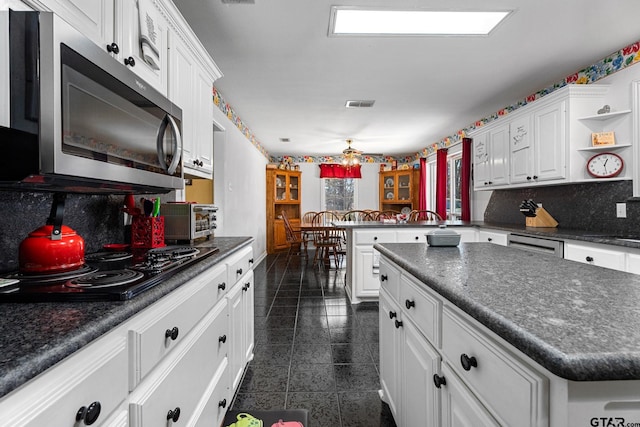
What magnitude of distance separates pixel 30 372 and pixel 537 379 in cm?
79

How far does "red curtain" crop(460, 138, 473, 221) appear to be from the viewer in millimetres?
4895

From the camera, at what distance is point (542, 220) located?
325 cm

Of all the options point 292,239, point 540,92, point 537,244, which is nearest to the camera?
point 537,244

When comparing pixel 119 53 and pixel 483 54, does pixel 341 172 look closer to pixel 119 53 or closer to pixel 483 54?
pixel 483 54

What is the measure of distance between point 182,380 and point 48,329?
1.62 ft

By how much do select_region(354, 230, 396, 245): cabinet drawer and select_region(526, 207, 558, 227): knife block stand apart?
1.47 metres

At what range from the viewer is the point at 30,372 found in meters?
0.46

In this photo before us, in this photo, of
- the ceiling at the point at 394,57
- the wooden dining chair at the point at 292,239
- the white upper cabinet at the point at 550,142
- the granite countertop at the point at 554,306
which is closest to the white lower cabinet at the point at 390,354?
the granite countertop at the point at 554,306

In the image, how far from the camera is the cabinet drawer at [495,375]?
0.53m

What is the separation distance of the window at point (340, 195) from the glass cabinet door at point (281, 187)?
110 cm

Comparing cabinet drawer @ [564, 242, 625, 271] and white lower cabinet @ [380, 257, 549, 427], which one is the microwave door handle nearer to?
white lower cabinet @ [380, 257, 549, 427]

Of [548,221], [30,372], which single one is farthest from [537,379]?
[548,221]

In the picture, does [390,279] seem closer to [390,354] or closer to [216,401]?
[390,354]

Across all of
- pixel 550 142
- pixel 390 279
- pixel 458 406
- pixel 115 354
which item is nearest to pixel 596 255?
pixel 550 142
